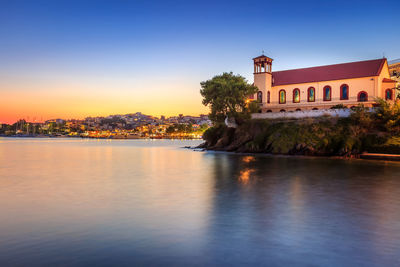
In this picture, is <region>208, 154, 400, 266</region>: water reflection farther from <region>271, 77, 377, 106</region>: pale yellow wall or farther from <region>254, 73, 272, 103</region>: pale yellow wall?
<region>254, 73, 272, 103</region>: pale yellow wall

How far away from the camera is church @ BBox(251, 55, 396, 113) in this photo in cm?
4884

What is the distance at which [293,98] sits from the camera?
56000mm

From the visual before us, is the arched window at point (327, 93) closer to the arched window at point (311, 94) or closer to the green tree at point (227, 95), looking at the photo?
the arched window at point (311, 94)

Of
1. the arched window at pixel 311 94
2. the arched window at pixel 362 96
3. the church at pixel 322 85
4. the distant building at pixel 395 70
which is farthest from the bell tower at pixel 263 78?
the distant building at pixel 395 70

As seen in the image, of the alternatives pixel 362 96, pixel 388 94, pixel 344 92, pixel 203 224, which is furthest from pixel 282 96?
pixel 203 224

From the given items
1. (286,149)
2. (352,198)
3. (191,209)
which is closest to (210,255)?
(191,209)

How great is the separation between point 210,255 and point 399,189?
1548cm

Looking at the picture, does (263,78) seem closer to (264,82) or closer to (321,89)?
(264,82)

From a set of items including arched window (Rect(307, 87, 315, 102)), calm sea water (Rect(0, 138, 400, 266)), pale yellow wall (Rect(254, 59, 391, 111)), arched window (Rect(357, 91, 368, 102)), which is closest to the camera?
calm sea water (Rect(0, 138, 400, 266))

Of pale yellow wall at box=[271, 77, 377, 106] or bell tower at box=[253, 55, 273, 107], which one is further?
bell tower at box=[253, 55, 273, 107]

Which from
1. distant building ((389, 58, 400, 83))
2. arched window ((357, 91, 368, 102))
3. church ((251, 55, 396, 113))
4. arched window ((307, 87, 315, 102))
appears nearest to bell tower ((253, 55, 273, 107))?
church ((251, 55, 396, 113))

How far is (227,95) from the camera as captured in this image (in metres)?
53.4

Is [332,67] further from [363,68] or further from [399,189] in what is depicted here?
[399,189]

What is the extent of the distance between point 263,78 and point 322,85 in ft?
34.4
